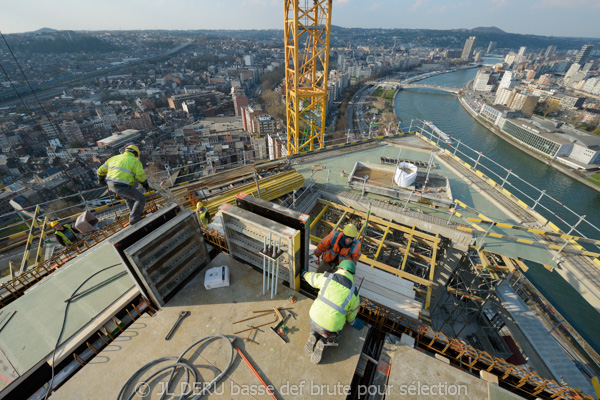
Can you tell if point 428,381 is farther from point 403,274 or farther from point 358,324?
point 403,274

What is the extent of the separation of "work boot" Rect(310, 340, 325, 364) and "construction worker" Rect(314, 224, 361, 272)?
6.60 feet

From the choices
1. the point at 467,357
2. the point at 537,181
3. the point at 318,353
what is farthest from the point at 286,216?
the point at 537,181

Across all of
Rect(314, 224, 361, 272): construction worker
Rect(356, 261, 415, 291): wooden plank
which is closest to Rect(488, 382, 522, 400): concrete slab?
Rect(356, 261, 415, 291): wooden plank

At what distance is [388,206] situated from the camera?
35.9ft

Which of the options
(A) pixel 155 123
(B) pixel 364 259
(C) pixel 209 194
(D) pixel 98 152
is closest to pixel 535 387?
(B) pixel 364 259

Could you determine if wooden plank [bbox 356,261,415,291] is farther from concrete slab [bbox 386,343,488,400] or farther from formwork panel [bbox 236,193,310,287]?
concrete slab [bbox 386,343,488,400]

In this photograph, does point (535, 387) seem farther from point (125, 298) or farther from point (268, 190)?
point (268, 190)

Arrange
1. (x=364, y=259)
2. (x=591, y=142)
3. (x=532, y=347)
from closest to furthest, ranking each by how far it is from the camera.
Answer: (x=364, y=259)
(x=532, y=347)
(x=591, y=142)

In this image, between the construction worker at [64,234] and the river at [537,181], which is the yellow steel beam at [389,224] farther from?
the construction worker at [64,234]

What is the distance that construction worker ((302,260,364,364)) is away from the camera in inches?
164

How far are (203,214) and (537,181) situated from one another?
60.2 meters

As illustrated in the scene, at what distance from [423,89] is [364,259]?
418 feet

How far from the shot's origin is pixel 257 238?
18.4 ft

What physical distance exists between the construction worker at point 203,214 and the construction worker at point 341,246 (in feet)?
14.6
